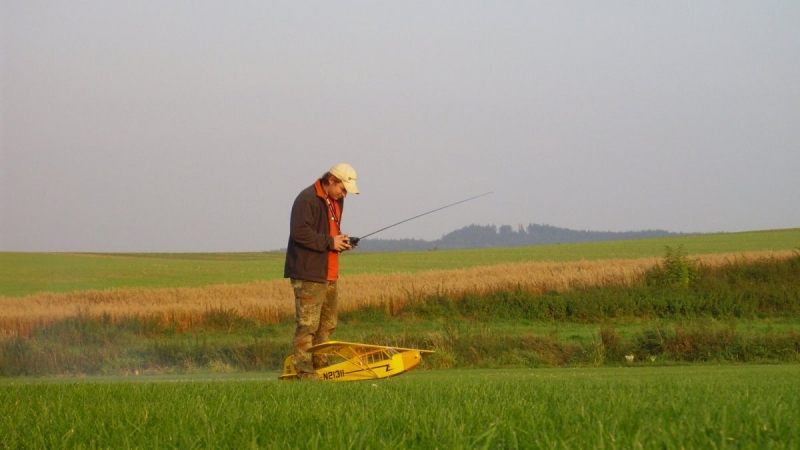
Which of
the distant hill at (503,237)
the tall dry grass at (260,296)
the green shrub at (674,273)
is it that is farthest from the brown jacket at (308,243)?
the distant hill at (503,237)

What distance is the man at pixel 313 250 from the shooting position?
33.1 ft

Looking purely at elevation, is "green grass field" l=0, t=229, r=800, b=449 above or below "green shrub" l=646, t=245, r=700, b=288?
below

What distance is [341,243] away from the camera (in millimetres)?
10188

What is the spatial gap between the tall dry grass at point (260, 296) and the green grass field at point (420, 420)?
18.5 m

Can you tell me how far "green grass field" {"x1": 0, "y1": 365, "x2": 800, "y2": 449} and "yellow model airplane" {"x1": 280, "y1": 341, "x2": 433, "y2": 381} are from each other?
3.67m

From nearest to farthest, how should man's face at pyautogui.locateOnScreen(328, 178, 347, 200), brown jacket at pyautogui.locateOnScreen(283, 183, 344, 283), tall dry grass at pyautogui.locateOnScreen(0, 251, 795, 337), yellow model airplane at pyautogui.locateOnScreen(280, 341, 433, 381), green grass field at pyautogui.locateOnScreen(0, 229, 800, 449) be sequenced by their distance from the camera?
1. green grass field at pyautogui.locateOnScreen(0, 229, 800, 449)
2. yellow model airplane at pyautogui.locateOnScreen(280, 341, 433, 381)
3. brown jacket at pyautogui.locateOnScreen(283, 183, 344, 283)
4. man's face at pyautogui.locateOnScreen(328, 178, 347, 200)
5. tall dry grass at pyautogui.locateOnScreen(0, 251, 795, 337)

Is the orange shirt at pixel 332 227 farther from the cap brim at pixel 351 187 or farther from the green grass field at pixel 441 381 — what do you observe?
the green grass field at pixel 441 381

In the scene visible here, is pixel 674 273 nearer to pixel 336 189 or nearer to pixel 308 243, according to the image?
pixel 336 189

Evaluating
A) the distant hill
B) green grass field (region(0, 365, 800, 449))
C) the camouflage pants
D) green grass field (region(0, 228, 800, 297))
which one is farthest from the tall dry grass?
the distant hill

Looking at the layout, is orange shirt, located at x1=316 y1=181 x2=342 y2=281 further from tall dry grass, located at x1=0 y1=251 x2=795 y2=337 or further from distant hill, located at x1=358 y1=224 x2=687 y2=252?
distant hill, located at x1=358 y1=224 x2=687 y2=252

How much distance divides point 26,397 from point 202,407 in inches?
79.9

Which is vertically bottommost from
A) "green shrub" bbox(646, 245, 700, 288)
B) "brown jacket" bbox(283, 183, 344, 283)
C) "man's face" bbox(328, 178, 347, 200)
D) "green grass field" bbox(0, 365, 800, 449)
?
"green grass field" bbox(0, 365, 800, 449)

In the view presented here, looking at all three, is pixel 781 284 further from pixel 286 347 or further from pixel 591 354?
pixel 286 347

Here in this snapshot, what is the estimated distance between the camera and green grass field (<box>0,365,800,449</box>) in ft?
11.6
